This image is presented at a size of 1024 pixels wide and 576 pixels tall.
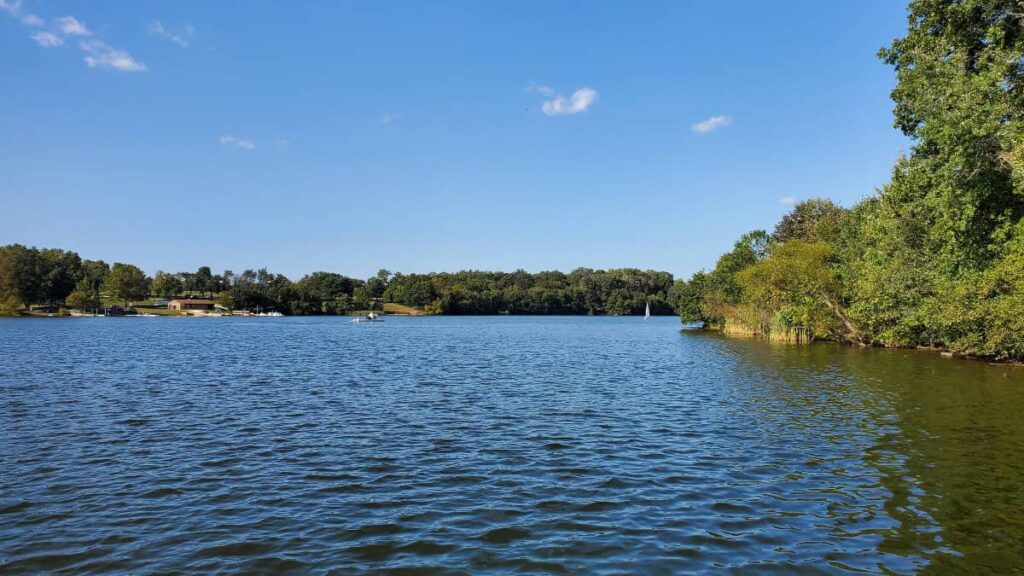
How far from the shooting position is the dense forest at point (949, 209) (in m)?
28.4

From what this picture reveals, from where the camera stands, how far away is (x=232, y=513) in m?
11.5

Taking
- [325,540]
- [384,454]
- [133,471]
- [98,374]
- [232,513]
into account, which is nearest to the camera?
[325,540]

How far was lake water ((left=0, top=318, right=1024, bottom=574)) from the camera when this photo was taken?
9555 mm

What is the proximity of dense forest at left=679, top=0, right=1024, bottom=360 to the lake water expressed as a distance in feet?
32.2

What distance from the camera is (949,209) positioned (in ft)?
111

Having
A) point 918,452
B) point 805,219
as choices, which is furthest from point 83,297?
point 918,452

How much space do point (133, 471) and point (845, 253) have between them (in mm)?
62136

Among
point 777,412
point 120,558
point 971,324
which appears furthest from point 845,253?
point 120,558

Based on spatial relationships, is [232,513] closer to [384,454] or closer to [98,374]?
[384,454]

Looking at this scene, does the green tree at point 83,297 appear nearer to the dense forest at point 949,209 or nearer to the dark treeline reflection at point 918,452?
the dense forest at point 949,209

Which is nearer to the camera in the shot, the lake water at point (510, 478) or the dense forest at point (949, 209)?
the lake water at point (510, 478)

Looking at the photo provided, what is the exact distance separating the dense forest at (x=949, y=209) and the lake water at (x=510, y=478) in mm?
9808

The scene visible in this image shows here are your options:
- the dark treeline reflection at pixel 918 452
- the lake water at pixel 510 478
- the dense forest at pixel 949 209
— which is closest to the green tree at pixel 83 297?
the lake water at pixel 510 478

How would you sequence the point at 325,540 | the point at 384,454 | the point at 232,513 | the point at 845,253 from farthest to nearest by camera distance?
the point at 845,253 < the point at 384,454 < the point at 232,513 < the point at 325,540
